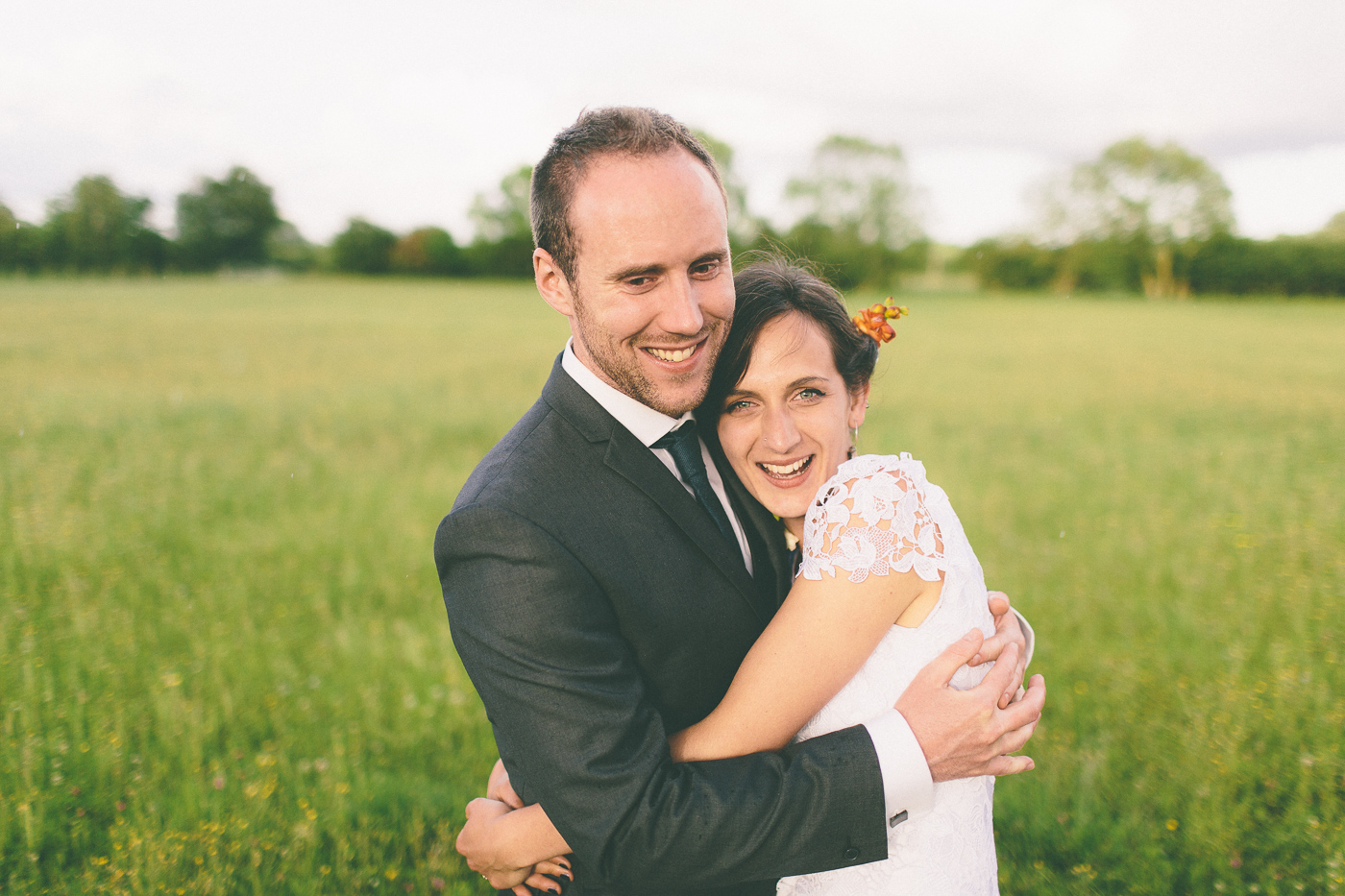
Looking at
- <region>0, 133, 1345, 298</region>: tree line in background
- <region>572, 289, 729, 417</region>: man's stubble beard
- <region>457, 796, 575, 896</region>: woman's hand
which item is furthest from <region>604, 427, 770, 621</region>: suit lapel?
<region>0, 133, 1345, 298</region>: tree line in background

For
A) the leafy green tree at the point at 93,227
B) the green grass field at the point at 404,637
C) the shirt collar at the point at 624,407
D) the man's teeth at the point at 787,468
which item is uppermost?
the leafy green tree at the point at 93,227

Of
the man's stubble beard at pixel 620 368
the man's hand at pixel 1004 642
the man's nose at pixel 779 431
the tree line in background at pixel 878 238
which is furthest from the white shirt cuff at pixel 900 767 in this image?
the tree line in background at pixel 878 238

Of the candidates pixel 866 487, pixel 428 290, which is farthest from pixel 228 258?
pixel 866 487

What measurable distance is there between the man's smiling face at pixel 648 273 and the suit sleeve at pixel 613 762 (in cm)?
69

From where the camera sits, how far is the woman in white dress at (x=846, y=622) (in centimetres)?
212

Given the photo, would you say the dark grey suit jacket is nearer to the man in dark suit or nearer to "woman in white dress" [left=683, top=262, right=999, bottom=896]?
the man in dark suit

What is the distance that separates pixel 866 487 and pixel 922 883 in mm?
1162

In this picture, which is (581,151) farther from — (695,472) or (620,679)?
(620,679)

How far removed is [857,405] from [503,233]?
104074 millimetres

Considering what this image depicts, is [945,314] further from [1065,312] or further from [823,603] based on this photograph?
[823,603]

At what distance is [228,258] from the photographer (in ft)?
233

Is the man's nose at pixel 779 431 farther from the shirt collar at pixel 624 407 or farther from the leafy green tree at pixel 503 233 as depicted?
the leafy green tree at pixel 503 233

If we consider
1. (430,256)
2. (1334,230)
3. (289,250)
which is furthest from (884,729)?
(430,256)

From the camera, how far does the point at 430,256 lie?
291ft
